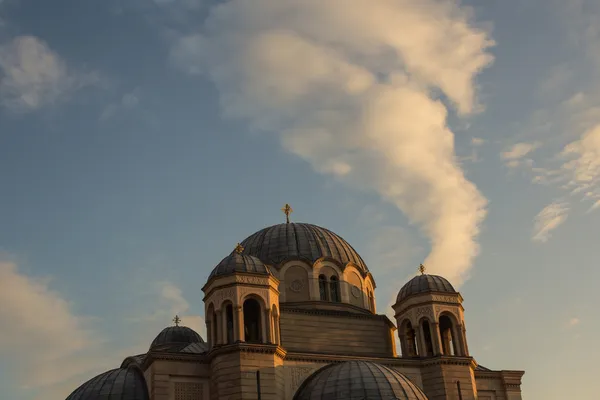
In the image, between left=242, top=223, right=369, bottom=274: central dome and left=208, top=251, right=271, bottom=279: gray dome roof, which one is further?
left=242, top=223, right=369, bottom=274: central dome

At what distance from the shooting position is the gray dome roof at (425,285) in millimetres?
41312

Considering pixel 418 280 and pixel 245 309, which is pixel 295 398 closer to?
pixel 245 309

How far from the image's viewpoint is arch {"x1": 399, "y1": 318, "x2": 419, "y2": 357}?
41781 mm

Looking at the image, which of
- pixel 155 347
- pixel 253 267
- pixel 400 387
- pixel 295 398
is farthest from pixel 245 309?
pixel 155 347

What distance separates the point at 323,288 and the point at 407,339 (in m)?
5.53

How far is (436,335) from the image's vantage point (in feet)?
131

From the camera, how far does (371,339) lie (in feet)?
133

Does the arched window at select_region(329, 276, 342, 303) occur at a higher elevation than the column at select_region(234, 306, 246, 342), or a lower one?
higher

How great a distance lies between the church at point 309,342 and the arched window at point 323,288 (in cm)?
6

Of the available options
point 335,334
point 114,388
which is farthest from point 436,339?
point 114,388

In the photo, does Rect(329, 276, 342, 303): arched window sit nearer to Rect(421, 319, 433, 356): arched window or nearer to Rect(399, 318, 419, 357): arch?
Rect(399, 318, 419, 357): arch

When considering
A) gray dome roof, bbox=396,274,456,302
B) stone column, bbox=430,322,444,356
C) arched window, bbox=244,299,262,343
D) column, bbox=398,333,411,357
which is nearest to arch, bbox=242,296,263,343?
arched window, bbox=244,299,262,343

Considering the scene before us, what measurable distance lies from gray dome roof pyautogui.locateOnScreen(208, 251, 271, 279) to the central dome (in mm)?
4799

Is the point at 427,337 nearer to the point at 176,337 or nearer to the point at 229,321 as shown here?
the point at 229,321
